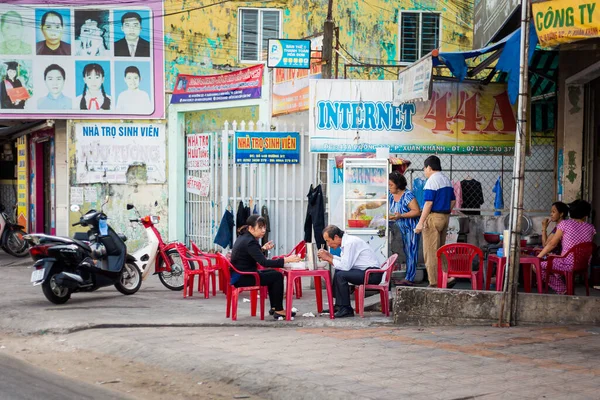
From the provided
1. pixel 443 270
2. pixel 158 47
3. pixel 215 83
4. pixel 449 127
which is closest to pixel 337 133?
pixel 449 127

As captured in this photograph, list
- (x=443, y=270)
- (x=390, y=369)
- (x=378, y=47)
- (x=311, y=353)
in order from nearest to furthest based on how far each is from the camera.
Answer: (x=390, y=369)
(x=311, y=353)
(x=443, y=270)
(x=378, y=47)

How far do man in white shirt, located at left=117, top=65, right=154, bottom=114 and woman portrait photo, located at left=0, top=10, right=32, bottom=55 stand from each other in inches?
91.9

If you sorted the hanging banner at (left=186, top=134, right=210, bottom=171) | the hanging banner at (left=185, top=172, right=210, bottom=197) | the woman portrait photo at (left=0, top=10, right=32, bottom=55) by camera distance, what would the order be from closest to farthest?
the hanging banner at (left=185, top=172, right=210, bottom=197) < the hanging banner at (left=186, top=134, right=210, bottom=171) < the woman portrait photo at (left=0, top=10, right=32, bottom=55)

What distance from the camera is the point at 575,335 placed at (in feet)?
28.3

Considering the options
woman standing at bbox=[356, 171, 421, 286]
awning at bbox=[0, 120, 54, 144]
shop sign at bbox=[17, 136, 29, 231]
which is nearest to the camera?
woman standing at bbox=[356, 171, 421, 286]

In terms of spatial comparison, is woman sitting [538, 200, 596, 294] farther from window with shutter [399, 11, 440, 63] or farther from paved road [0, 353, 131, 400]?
window with shutter [399, 11, 440, 63]

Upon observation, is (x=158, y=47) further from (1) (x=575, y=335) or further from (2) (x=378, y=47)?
(1) (x=575, y=335)

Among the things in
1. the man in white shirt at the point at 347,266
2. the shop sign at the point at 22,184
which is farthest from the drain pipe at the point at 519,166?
the shop sign at the point at 22,184

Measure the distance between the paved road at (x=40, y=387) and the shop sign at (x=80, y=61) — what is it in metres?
12.8

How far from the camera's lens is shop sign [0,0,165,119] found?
19.9 meters

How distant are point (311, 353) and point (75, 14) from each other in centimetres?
1435

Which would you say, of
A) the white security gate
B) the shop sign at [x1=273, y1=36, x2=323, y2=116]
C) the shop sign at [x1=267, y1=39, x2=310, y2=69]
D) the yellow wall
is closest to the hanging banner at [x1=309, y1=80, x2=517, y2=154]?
the shop sign at [x1=267, y1=39, x2=310, y2=69]

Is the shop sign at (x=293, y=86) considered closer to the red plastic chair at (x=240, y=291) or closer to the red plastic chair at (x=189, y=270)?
the red plastic chair at (x=189, y=270)

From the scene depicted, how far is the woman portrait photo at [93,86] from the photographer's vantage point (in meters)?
20.0
